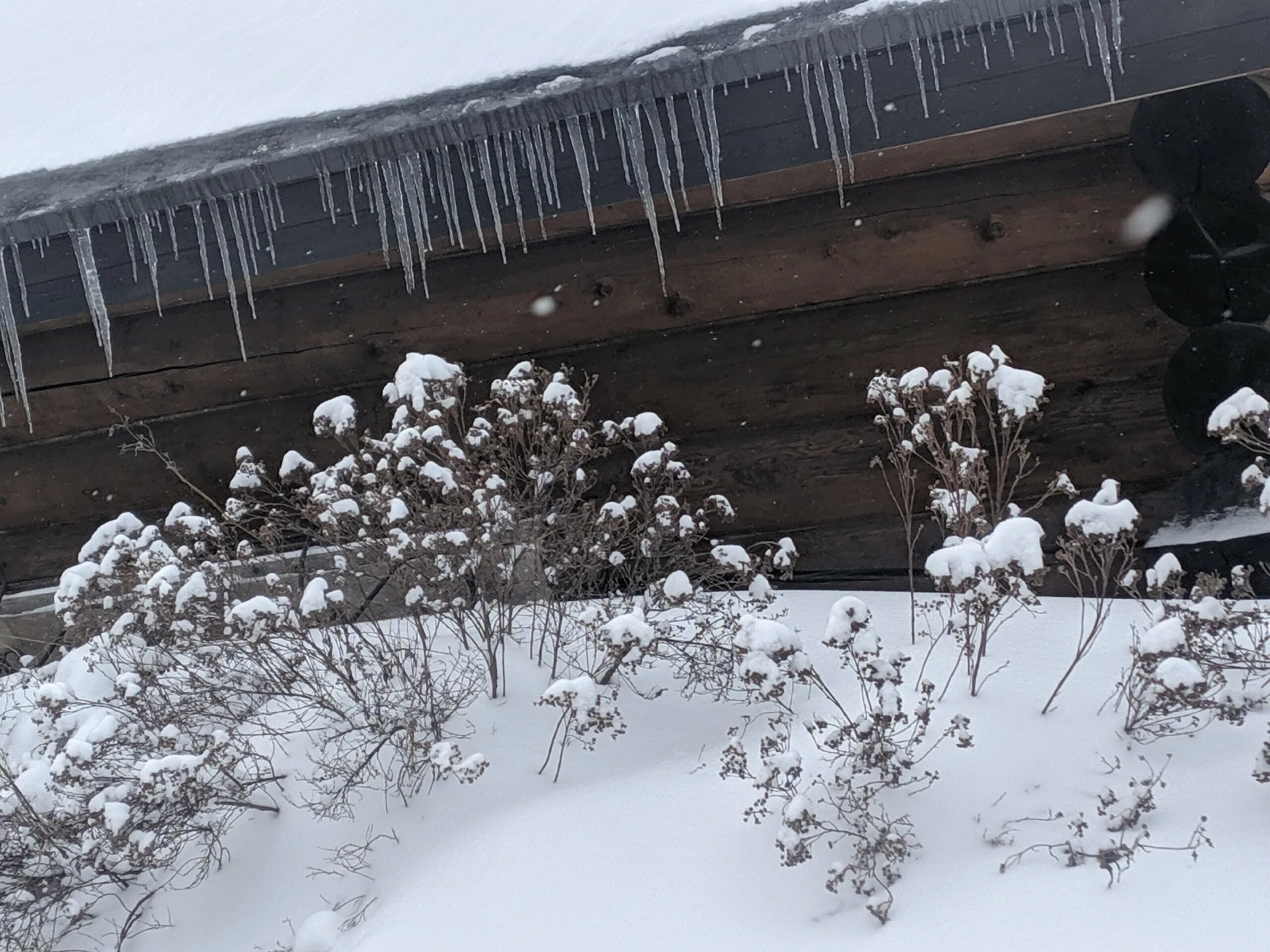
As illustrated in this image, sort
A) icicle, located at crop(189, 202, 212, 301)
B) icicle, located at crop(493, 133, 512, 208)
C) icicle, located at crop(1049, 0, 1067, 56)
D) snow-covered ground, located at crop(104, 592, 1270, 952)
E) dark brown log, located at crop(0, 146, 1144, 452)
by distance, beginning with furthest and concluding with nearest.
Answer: dark brown log, located at crop(0, 146, 1144, 452), icicle, located at crop(189, 202, 212, 301), icicle, located at crop(493, 133, 512, 208), icicle, located at crop(1049, 0, 1067, 56), snow-covered ground, located at crop(104, 592, 1270, 952)

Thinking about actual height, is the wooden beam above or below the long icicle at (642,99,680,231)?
below

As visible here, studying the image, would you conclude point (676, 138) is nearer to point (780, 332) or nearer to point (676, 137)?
point (676, 137)

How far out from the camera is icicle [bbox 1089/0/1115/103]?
2.51 m

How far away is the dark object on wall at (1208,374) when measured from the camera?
3045 millimetres

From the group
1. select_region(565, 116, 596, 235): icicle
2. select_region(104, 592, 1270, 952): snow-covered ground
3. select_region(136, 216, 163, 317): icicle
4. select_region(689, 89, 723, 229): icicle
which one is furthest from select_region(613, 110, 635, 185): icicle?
select_region(104, 592, 1270, 952): snow-covered ground

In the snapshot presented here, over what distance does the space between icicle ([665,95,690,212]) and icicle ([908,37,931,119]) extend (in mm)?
687

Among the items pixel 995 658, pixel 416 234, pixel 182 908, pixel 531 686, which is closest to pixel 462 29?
pixel 416 234

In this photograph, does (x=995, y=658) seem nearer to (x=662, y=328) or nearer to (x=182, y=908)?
(x=662, y=328)

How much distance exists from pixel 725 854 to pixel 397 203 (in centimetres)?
215

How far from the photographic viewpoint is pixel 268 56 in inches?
135

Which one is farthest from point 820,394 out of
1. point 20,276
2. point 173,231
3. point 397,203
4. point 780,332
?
point 20,276

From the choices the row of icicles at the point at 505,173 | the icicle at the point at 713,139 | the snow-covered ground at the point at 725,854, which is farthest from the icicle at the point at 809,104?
the snow-covered ground at the point at 725,854

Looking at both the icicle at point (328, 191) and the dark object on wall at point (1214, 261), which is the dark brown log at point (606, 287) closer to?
the dark object on wall at point (1214, 261)

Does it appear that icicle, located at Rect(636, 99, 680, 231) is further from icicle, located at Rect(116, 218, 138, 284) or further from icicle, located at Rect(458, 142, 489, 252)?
icicle, located at Rect(116, 218, 138, 284)
